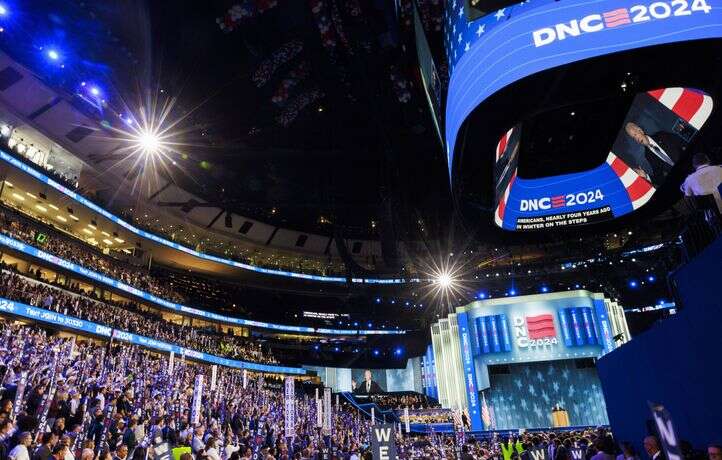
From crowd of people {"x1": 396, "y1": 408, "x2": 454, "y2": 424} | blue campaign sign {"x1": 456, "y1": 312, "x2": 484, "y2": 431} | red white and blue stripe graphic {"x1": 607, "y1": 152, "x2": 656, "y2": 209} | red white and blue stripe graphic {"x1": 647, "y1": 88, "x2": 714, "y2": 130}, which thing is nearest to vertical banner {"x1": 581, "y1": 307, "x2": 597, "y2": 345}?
blue campaign sign {"x1": 456, "y1": 312, "x2": 484, "y2": 431}

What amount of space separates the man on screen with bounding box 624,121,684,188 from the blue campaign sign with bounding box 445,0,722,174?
2656mm

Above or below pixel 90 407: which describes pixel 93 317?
above

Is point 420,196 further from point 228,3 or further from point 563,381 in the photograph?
point 563,381

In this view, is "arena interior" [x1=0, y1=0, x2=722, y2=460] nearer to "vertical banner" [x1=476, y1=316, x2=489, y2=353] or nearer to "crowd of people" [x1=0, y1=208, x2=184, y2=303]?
"vertical banner" [x1=476, y1=316, x2=489, y2=353]

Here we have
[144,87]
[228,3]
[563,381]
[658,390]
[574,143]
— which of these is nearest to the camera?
[658,390]

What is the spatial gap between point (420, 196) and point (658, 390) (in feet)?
42.6

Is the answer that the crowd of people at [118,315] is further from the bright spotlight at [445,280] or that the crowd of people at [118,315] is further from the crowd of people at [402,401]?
the bright spotlight at [445,280]

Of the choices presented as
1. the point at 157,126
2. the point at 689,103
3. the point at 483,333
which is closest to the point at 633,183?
the point at 689,103

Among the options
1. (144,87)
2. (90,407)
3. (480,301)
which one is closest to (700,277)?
(90,407)

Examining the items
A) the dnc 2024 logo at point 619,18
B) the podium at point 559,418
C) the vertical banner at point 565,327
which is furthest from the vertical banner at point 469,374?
the dnc 2024 logo at point 619,18

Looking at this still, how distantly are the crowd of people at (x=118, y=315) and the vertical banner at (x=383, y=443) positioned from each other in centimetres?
1353

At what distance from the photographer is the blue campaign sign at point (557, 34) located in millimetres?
4629

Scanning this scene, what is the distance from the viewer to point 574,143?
8461mm

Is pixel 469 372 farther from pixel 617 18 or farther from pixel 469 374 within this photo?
pixel 617 18
